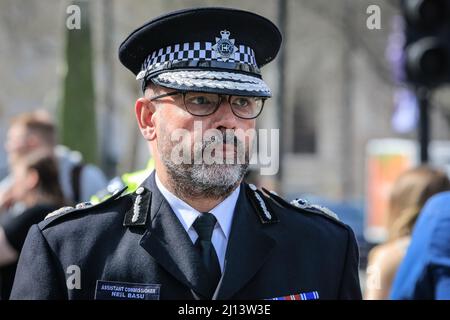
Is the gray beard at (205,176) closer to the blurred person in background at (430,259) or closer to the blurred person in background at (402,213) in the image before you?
the blurred person in background at (430,259)

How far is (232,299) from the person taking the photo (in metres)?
2.37

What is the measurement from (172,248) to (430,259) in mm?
1170

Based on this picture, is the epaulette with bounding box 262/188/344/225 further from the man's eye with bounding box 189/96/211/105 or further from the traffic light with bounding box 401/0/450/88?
the traffic light with bounding box 401/0/450/88

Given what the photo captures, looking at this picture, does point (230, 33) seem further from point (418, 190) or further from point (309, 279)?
point (418, 190)

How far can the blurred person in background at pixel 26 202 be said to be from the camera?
4273 millimetres

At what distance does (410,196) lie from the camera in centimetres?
457

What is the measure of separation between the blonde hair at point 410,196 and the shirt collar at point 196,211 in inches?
87.7

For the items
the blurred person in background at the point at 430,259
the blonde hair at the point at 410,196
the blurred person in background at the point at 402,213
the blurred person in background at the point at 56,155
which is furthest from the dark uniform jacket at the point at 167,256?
the blurred person in background at the point at 56,155

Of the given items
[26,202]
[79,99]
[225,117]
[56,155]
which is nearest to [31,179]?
[26,202]

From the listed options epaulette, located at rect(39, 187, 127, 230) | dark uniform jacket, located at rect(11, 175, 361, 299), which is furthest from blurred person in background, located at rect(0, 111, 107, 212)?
dark uniform jacket, located at rect(11, 175, 361, 299)

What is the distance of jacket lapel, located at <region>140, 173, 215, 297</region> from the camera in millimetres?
2389

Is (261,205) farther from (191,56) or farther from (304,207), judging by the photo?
(191,56)

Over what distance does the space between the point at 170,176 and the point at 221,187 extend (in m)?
0.18
